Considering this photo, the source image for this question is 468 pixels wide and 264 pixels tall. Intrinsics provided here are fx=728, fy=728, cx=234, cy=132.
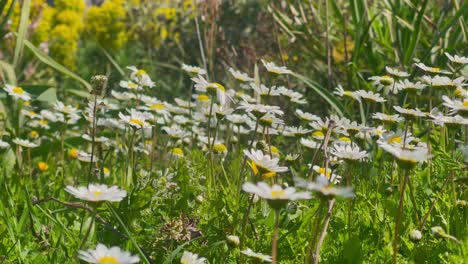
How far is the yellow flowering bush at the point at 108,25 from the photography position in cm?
653

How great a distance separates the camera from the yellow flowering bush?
6.53 m

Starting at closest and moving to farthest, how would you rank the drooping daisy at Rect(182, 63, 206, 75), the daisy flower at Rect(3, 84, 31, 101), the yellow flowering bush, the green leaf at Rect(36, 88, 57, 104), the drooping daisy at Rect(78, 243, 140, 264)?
1. the drooping daisy at Rect(78, 243, 140, 264)
2. the drooping daisy at Rect(182, 63, 206, 75)
3. the daisy flower at Rect(3, 84, 31, 101)
4. the green leaf at Rect(36, 88, 57, 104)
5. the yellow flowering bush

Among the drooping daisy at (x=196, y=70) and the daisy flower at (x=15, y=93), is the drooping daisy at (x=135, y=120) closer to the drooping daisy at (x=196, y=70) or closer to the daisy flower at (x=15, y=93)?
the drooping daisy at (x=196, y=70)

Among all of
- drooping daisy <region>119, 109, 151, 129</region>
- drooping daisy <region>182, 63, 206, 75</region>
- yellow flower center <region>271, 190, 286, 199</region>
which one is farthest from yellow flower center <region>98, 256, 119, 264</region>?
drooping daisy <region>182, 63, 206, 75</region>

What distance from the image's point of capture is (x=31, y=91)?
115 inches

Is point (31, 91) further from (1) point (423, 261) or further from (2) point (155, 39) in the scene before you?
(2) point (155, 39)

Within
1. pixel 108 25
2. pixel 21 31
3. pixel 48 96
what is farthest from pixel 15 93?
pixel 108 25

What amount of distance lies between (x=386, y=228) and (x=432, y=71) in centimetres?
60

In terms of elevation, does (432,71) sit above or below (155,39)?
above

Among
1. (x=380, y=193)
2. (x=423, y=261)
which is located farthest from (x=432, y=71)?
(x=423, y=261)

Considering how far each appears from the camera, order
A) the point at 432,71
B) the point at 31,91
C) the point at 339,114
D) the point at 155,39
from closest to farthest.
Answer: the point at 432,71 → the point at 339,114 → the point at 31,91 → the point at 155,39

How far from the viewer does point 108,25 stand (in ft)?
21.6

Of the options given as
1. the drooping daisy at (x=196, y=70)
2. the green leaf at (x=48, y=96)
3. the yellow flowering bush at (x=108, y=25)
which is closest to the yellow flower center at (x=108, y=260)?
the drooping daisy at (x=196, y=70)

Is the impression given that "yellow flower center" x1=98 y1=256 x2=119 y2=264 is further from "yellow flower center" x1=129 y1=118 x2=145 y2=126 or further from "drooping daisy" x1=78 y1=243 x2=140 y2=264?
"yellow flower center" x1=129 y1=118 x2=145 y2=126
